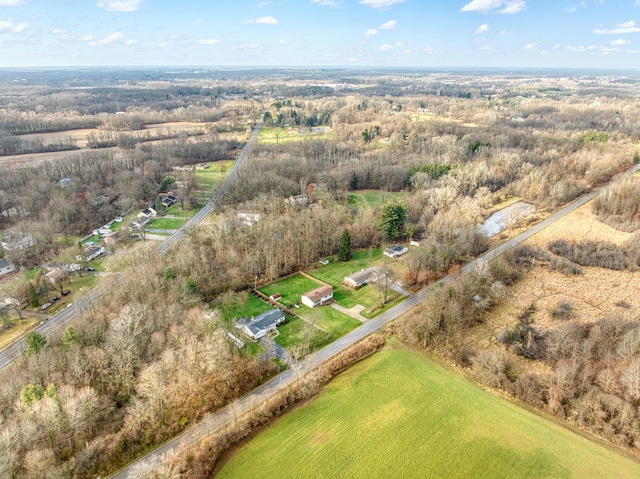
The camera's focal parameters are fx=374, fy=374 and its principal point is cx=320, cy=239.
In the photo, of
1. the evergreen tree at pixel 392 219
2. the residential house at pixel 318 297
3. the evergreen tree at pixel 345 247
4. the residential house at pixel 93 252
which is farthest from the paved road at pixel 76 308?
the evergreen tree at pixel 392 219

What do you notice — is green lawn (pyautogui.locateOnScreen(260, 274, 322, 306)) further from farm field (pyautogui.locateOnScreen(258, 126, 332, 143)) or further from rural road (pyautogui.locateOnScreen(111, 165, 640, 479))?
farm field (pyautogui.locateOnScreen(258, 126, 332, 143))

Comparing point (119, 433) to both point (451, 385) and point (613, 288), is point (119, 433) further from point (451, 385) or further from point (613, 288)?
point (613, 288)

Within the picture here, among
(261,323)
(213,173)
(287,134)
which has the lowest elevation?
(261,323)

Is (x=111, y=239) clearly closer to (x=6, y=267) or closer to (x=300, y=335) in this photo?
(x=6, y=267)

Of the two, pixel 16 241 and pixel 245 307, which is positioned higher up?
pixel 16 241

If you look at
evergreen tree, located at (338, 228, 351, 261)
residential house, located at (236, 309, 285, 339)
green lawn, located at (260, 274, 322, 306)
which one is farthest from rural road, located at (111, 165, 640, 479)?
evergreen tree, located at (338, 228, 351, 261)

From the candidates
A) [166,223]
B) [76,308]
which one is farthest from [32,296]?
[166,223]
